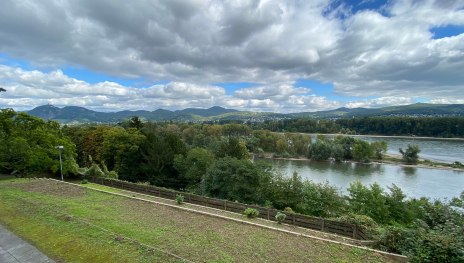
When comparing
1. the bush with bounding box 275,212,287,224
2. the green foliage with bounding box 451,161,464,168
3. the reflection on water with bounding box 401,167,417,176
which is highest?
the bush with bounding box 275,212,287,224

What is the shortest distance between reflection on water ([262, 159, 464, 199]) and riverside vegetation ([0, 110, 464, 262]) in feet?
37.6

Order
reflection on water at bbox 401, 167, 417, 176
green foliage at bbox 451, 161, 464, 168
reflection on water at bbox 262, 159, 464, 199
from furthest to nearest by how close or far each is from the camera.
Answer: green foliage at bbox 451, 161, 464, 168, reflection on water at bbox 401, 167, 417, 176, reflection on water at bbox 262, 159, 464, 199

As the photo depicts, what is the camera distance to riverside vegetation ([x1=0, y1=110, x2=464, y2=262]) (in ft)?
27.2

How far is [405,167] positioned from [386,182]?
1796 cm

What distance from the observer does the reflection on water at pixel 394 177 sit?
3644 centimetres

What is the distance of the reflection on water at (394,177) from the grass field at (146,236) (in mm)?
A: 23831

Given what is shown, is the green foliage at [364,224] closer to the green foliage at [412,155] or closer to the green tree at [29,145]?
the green tree at [29,145]

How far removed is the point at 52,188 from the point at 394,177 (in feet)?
160

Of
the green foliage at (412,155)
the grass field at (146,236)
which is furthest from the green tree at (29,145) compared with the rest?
the green foliage at (412,155)

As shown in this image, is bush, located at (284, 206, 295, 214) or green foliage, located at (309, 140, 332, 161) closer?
A: bush, located at (284, 206, 295, 214)

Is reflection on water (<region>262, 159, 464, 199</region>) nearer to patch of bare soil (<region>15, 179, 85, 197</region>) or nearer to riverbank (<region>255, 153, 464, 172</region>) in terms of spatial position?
riverbank (<region>255, 153, 464, 172</region>)

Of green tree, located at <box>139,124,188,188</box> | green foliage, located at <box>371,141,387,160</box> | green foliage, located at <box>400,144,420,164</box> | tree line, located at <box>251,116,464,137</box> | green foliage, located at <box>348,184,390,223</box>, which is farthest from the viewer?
tree line, located at <box>251,116,464,137</box>

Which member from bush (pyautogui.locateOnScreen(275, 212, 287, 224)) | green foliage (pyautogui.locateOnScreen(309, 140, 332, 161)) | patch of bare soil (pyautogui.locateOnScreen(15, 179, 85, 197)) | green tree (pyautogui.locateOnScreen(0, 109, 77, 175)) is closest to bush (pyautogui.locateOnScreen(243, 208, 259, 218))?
bush (pyautogui.locateOnScreen(275, 212, 287, 224))

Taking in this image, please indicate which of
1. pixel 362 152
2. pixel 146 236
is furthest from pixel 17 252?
pixel 362 152
